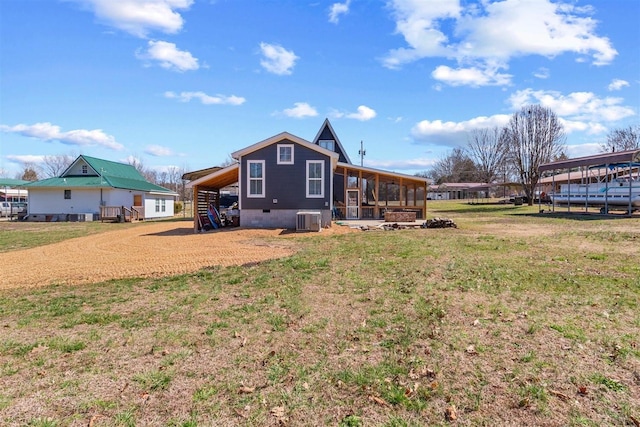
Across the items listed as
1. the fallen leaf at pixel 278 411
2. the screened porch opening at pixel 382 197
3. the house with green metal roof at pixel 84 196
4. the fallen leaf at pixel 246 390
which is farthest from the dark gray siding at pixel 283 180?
the fallen leaf at pixel 278 411

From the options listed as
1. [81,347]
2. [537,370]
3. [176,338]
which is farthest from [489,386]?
[81,347]

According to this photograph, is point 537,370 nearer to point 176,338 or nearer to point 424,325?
point 424,325

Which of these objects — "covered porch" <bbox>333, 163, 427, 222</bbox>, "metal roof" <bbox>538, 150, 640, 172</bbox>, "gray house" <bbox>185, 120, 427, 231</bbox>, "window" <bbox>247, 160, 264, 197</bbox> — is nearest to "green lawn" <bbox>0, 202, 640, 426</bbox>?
"gray house" <bbox>185, 120, 427, 231</bbox>

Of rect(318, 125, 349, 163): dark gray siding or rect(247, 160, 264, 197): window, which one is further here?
rect(318, 125, 349, 163): dark gray siding

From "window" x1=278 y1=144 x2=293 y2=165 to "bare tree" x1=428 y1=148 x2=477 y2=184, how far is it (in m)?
72.5

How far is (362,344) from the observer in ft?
13.6

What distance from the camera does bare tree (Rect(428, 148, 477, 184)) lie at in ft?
276

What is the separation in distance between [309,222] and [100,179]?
67.2 ft

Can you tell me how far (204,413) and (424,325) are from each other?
2.74m

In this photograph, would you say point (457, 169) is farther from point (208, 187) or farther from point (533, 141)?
point (208, 187)

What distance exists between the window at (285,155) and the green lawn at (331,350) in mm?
10793

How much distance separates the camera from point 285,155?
17.5m

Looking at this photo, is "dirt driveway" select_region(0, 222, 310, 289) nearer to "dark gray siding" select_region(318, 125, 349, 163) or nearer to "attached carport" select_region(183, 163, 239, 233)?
"attached carport" select_region(183, 163, 239, 233)

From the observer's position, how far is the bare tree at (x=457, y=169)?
3310 inches
